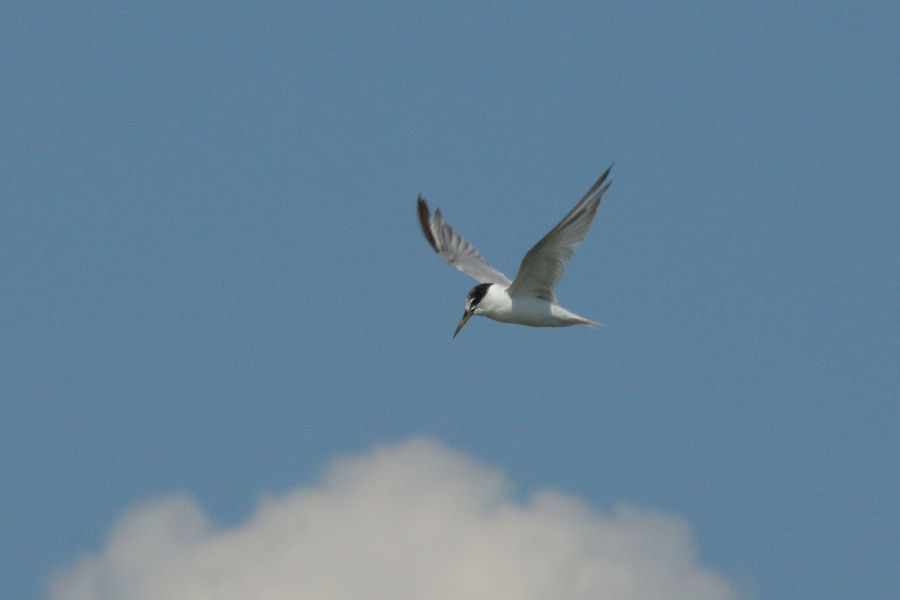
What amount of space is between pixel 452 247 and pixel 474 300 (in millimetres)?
4033

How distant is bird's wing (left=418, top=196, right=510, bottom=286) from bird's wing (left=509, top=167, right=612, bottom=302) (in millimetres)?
3372

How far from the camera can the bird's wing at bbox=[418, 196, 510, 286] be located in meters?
25.0

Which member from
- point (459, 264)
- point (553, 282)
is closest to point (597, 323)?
point (553, 282)

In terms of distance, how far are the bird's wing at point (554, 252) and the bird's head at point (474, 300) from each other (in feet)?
1.89

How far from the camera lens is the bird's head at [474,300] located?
21.9m

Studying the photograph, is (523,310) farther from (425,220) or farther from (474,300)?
(425,220)

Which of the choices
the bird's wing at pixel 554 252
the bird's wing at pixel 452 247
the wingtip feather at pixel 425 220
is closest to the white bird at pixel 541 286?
the bird's wing at pixel 554 252

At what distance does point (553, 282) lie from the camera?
2125cm

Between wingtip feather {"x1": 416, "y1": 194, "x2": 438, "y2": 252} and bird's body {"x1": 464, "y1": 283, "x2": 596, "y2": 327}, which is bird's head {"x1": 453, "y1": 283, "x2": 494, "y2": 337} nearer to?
bird's body {"x1": 464, "y1": 283, "x2": 596, "y2": 327}

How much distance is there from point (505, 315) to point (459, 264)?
355cm

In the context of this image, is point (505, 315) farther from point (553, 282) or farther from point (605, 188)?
point (605, 188)

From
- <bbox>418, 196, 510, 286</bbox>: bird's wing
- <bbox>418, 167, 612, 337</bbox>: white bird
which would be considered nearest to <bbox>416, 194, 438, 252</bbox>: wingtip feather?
<bbox>418, 196, 510, 286</bbox>: bird's wing

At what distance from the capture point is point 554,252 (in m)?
20.5

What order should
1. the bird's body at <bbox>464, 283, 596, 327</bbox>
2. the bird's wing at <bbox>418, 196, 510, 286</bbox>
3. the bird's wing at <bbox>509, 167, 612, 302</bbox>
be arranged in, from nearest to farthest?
the bird's wing at <bbox>509, 167, 612, 302</bbox>
the bird's body at <bbox>464, 283, 596, 327</bbox>
the bird's wing at <bbox>418, 196, 510, 286</bbox>
